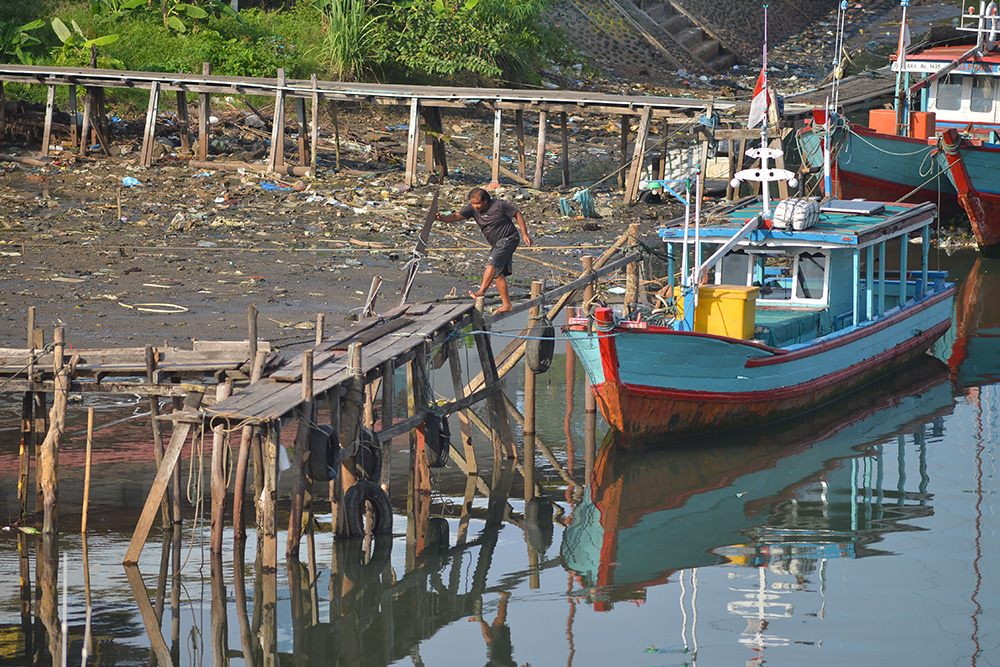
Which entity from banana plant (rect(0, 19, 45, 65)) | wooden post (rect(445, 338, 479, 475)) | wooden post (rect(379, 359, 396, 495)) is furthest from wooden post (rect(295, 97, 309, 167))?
wooden post (rect(379, 359, 396, 495))

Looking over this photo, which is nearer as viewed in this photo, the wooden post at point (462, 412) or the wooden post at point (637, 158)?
the wooden post at point (462, 412)

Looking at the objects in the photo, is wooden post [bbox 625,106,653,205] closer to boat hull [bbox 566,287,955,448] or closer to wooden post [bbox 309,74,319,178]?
wooden post [bbox 309,74,319,178]

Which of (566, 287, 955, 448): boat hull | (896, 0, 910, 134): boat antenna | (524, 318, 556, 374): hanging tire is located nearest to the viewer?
(566, 287, 955, 448): boat hull

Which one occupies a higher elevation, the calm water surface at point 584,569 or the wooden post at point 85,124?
the wooden post at point 85,124

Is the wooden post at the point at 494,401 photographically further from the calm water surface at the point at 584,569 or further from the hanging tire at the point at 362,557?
the hanging tire at the point at 362,557

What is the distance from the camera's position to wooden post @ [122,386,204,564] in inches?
339

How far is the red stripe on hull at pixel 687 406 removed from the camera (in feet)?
40.1

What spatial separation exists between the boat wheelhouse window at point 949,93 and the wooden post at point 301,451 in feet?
60.0

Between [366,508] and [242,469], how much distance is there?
1.51 m

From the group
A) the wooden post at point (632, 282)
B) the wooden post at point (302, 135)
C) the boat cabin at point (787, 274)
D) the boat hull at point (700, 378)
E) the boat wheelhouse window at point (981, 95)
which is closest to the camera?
the boat hull at point (700, 378)

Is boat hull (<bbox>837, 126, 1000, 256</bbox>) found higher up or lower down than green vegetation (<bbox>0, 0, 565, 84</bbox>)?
lower down

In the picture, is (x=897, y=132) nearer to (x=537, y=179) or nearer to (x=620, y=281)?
(x=537, y=179)

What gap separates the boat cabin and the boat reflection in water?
1.22 m

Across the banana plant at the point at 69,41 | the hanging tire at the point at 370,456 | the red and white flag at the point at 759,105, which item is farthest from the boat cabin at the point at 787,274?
the banana plant at the point at 69,41
